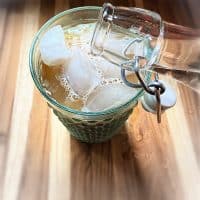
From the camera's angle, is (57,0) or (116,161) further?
(57,0)

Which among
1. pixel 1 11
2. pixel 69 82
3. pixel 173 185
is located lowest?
pixel 173 185

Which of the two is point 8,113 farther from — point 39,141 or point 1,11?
point 1,11

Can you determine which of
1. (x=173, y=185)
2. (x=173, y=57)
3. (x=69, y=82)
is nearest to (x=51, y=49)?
(x=69, y=82)

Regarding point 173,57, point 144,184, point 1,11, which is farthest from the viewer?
point 1,11

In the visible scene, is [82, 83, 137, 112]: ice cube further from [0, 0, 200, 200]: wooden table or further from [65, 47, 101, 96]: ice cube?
[0, 0, 200, 200]: wooden table

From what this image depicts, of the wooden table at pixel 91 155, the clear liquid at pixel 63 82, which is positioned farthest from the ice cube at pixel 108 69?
the wooden table at pixel 91 155

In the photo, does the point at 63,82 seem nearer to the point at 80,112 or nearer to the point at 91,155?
the point at 80,112

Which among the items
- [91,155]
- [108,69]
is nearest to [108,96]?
[108,69]

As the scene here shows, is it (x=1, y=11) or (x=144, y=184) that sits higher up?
(x=1, y=11)
